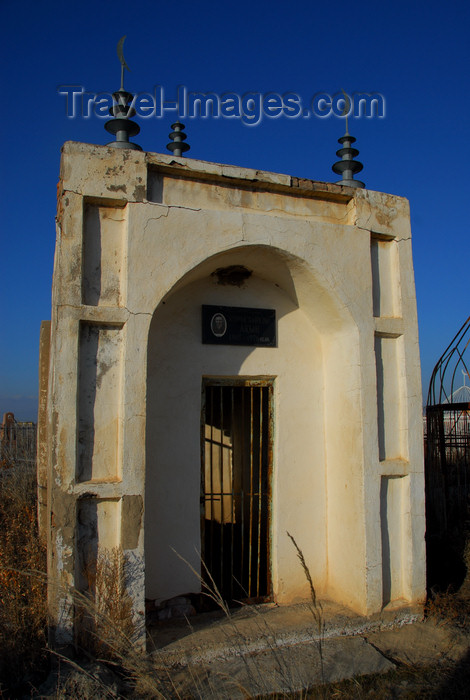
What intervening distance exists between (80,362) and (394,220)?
3.50 m

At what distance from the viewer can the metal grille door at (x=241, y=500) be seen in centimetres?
525

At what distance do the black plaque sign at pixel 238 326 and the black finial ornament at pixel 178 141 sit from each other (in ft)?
6.79

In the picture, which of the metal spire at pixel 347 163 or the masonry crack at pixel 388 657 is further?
the metal spire at pixel 347 163

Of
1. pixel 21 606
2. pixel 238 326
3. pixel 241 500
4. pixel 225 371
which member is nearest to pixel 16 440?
pixel 241 500

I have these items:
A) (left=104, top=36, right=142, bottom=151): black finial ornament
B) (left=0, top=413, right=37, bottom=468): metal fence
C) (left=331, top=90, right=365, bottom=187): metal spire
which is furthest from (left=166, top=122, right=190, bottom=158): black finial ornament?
(left=0, top=413, right=37, bottom=468): metal fence

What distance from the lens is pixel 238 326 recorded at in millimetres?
5285

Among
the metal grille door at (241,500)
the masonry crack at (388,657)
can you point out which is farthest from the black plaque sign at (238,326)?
the masonry crack at (388,657)

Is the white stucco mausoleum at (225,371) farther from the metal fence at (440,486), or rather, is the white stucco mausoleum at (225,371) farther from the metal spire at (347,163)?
the metal fence at (440,486)

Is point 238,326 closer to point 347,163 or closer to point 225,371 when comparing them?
point 225,371

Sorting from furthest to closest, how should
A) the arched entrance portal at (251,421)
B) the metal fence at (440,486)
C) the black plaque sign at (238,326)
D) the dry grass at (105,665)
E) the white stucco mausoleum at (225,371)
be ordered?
the metal fence at (440,486), the black plaque sign at (238,326), the arched entrance portal at (251,421), the white stucco mausoleum at (225,371), the dry grass at (105,665)

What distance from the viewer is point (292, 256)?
4.89 meters

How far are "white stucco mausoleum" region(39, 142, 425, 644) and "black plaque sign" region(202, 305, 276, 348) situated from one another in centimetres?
1

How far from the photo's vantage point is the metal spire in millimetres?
5637

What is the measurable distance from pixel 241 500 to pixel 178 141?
163 inches
